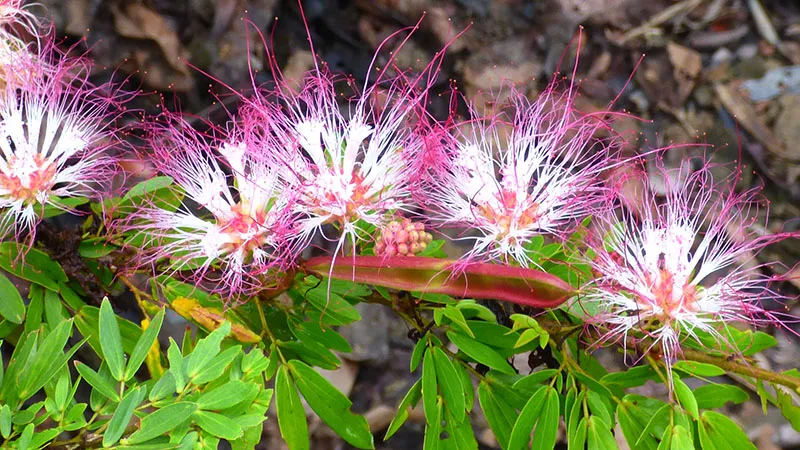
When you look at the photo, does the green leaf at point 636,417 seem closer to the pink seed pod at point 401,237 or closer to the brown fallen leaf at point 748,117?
the pink seed pod at point 401,237

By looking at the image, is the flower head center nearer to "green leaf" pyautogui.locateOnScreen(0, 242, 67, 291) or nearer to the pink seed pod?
the pink seed pod

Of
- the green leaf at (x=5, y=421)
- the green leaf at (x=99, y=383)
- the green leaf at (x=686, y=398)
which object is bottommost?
the green leaf at (x=5, y=421)

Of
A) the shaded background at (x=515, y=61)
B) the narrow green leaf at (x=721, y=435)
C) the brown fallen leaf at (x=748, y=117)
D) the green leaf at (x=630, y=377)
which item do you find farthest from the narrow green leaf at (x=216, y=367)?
the brown fallen leaf at (x=748, y=117)

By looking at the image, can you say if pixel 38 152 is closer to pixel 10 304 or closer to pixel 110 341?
pixel 10 304

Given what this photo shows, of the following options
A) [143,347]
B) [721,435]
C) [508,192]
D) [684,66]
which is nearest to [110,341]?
[143,347]

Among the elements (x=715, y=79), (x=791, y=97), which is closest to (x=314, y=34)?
(x=715, y=79)

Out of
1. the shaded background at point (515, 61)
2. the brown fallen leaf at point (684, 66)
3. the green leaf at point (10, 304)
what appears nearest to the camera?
the green leaf at point (10, 304)
